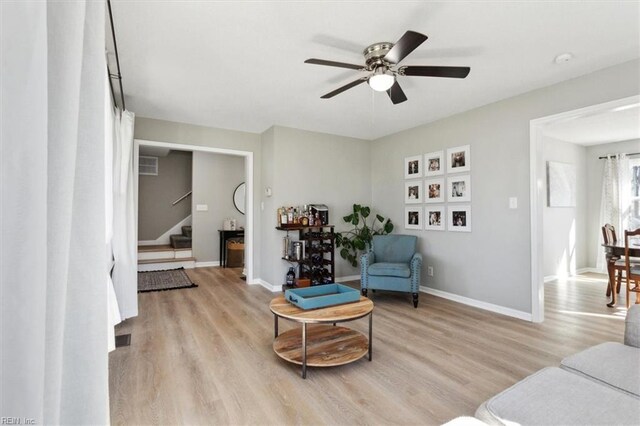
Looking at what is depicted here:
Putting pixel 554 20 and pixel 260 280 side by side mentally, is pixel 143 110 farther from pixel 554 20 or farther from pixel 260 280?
pixel 554 20

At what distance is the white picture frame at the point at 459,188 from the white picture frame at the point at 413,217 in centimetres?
56

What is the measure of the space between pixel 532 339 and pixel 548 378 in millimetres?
1857

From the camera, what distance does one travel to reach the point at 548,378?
4.66 feet

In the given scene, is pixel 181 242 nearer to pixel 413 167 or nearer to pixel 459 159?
pixel 413 167

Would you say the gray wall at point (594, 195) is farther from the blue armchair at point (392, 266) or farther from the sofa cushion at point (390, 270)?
the sofa cushion at point (390, 270)

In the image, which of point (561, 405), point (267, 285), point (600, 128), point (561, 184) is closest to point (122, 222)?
point (267, 285)

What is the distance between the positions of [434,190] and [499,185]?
3.03 feet

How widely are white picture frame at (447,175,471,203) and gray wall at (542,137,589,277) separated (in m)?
2.34

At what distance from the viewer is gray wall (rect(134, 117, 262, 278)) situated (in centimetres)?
448

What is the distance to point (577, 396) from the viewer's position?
127cm

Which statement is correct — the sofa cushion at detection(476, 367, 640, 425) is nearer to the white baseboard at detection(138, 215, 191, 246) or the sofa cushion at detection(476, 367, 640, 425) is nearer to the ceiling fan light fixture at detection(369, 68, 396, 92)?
the ceiling fan light fixture at detection(369, 68, 396, 92)

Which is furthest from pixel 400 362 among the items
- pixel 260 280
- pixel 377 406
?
pixel 260 280

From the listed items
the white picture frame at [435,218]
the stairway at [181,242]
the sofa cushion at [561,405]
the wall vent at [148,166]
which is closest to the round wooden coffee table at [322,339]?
the sofa cushion at [561,405]

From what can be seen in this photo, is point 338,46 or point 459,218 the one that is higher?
point 338,46
